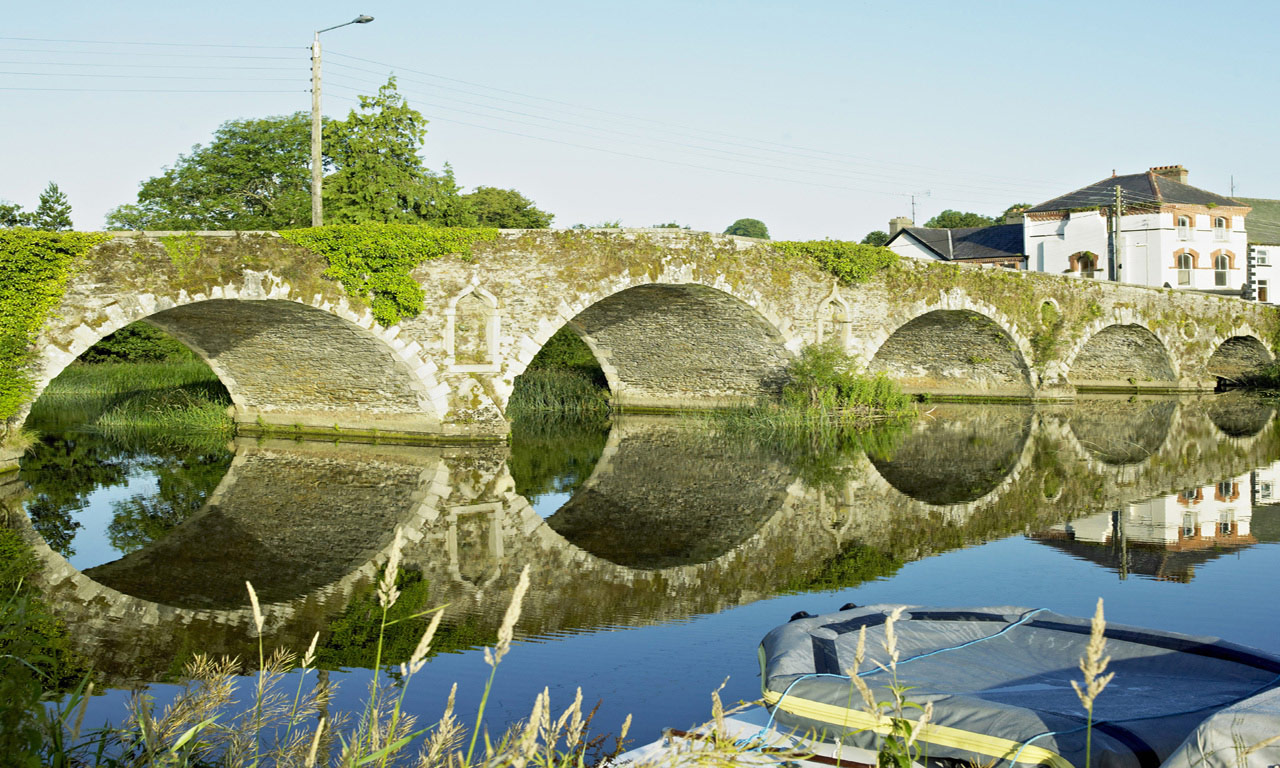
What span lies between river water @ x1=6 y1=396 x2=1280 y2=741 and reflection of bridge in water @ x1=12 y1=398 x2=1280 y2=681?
37 mm

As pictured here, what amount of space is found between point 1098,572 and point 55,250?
10540mm

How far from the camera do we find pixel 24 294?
11633 millimetres

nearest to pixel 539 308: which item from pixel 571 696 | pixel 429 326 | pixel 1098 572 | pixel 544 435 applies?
pixel 429 326

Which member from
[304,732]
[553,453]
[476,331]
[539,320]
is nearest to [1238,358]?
[539,320]

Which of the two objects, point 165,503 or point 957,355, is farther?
point 957,355

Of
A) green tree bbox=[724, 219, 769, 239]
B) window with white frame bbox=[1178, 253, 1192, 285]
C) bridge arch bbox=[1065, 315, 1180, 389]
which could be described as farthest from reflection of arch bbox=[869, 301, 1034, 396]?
green tree bbox=[724, 219, 769, 239]

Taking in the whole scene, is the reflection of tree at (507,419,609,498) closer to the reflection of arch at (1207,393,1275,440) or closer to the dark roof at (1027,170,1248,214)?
the reflection of arch at (1207,393,1275,440)

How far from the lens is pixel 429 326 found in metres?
14.7

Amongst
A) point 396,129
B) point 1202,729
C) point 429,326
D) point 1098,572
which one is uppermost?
point 396,129

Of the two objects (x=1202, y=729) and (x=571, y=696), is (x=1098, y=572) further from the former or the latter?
(x=1202, y=729)

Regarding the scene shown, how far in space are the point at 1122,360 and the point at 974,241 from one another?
638 inches

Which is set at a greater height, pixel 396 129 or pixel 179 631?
pixel 396 129

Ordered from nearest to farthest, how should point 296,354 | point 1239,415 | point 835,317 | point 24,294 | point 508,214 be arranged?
point 24,294 < point 296,354 < point 835,317 < point 1239,415 < point 508,214

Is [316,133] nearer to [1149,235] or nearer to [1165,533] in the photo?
[1165,533]
